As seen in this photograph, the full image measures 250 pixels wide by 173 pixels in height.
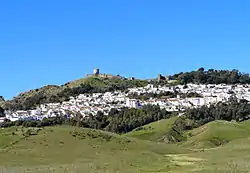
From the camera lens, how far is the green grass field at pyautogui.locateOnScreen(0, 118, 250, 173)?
40.9 meters

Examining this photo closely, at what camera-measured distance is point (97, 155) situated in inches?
2094

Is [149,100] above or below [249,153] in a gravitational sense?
above

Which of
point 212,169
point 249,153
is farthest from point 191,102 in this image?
point 212,169

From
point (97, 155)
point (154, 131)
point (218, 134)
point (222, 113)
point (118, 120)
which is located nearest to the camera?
point (97, 155)

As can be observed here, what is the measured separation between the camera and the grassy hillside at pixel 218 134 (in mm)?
89250

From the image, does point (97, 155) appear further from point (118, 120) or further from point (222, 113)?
point (118, 120)

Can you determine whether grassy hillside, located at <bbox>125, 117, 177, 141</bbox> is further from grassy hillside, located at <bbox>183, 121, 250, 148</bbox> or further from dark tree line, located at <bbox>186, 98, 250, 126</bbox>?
dark tree line, located at <bbox>186, 98, 250, 126</bbox>

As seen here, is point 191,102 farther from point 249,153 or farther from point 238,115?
point 249,153

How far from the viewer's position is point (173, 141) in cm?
10288

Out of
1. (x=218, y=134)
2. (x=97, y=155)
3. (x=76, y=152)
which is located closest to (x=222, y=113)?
(x=218, y=134)

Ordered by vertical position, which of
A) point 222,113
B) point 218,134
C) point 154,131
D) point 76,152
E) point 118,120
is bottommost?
point 76,152

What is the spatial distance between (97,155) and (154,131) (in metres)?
67.3

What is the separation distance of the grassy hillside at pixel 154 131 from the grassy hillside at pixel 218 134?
24.5 feet

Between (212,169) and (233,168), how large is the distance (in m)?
1.64
